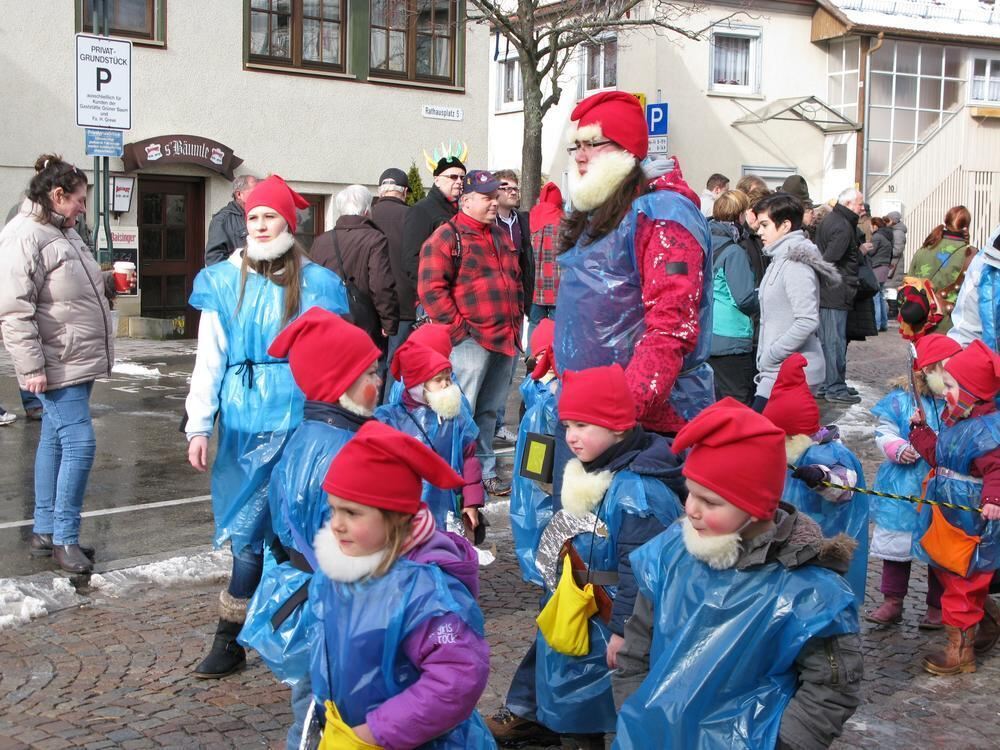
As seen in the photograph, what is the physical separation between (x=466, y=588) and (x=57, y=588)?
360 centimetres

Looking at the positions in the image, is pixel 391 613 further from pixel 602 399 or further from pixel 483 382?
pixel 483 382

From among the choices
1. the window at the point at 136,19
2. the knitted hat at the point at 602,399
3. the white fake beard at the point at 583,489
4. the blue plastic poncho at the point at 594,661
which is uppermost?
the window at the point at 136,19

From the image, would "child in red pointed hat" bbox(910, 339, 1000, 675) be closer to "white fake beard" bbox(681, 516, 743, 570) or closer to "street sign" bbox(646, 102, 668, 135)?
"white fake beard" bbox(681, 516, 743, 570)

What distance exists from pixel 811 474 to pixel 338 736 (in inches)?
108

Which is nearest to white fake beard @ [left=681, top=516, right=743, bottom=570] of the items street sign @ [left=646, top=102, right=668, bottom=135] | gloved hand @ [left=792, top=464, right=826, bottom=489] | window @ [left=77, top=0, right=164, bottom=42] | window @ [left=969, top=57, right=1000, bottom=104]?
gloved hand @ [left=792, top=464, right=826, bottom=489]

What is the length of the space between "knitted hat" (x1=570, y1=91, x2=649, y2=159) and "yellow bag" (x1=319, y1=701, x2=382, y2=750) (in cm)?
203

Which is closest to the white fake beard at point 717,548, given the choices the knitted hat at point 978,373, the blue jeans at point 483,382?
the knitted hat at point 978,373

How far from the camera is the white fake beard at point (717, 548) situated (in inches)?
117

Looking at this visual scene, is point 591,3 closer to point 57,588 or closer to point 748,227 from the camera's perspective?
point 748,227

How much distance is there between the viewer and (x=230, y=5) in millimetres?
18688

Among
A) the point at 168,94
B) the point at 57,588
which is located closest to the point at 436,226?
the point at 57,588

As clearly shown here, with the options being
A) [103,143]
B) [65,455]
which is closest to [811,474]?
[65,455]

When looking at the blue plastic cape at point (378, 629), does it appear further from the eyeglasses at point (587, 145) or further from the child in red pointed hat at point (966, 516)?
the child in red pointed hat at point (966, 516)

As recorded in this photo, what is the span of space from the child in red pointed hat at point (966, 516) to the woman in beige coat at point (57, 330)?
3.98 metres
